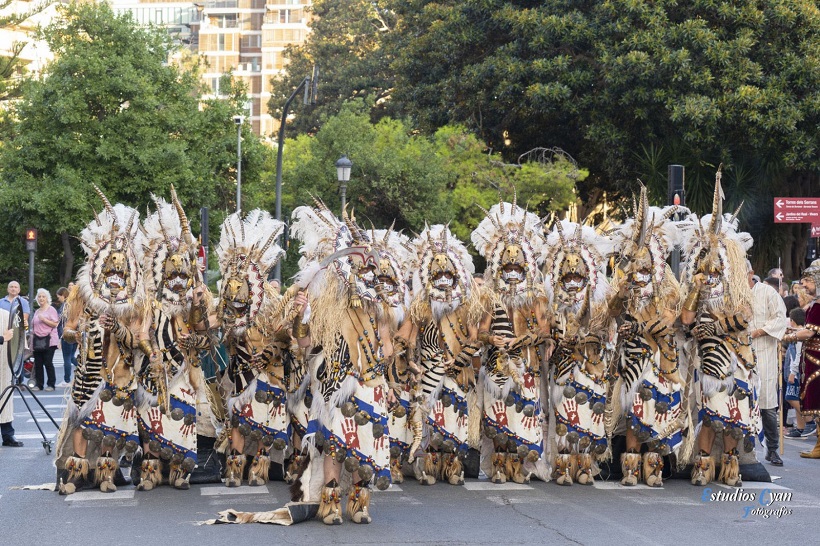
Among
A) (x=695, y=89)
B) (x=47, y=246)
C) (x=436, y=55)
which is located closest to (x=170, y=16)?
(x=47, y=246)

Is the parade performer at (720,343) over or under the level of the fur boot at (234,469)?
over

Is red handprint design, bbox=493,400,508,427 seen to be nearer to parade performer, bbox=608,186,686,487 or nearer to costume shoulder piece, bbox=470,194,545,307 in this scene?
costume shoulder piece, bbox=470,194,545,307

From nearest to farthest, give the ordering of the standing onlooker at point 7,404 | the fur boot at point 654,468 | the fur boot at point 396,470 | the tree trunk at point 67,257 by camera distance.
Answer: the fur boot at point 654,468, the fur boot at point 396,470, the standing onlooker at point 7,404, the tree trunk at point 67,257

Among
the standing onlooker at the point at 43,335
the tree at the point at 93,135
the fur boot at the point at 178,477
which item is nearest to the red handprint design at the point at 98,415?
the fur boot at the point at 178,477

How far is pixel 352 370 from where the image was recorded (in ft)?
29.1

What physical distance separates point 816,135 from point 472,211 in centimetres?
959

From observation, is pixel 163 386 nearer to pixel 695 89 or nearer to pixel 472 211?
pixel 695 89

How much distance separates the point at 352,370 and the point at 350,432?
436 millimetres

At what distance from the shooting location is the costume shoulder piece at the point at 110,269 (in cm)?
1032

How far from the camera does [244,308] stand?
35.9 feet

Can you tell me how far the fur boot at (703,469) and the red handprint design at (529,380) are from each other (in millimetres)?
1587

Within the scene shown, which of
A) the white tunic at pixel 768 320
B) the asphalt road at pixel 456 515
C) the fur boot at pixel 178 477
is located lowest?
the asphalt road at pixel 456 515

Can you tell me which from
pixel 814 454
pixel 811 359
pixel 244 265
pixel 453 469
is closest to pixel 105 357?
pixel 244 265

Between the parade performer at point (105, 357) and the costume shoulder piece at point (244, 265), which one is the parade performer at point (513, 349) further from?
the parade performer at point (105, 357)
